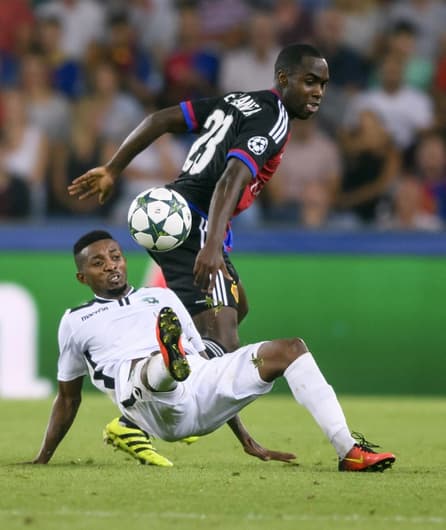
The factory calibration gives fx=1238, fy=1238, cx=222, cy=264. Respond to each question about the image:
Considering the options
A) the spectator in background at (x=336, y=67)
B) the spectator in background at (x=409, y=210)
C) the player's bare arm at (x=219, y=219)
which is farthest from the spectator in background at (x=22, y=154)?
the player's bare arm at (x=219, y=219)

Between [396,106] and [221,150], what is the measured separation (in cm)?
623

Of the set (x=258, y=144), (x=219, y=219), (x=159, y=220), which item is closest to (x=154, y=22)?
(x=159, y=220)

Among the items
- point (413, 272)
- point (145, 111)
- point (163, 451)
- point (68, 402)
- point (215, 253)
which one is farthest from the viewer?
point (145, 111)

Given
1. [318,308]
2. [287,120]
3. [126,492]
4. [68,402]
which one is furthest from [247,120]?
[318,308]

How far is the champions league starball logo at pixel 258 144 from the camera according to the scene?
630 cm

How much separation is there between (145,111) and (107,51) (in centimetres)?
96

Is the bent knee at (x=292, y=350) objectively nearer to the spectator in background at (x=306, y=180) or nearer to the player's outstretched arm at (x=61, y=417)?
the player's outstretched arm at (x=61, y=417)

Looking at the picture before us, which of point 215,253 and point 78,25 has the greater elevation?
point 78,25

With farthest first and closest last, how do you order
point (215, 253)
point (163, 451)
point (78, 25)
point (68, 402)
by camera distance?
point (78, 25), point (163, 451), point (68, 402), point (215, 253)

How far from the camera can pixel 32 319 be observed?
12.0m

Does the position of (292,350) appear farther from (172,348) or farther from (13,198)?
(13,198)

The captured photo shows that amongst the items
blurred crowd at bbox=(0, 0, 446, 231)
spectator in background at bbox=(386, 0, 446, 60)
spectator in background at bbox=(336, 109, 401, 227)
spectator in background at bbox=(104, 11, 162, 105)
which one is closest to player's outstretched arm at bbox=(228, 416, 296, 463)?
blurred crowd at bbox=(0, 0, 446, 231)

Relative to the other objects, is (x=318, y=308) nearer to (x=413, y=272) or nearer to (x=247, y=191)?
(x=413, y=272)

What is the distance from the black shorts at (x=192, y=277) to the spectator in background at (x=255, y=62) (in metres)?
6.30
